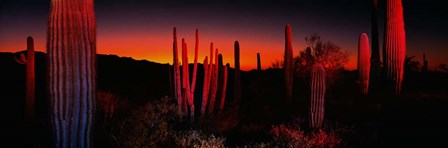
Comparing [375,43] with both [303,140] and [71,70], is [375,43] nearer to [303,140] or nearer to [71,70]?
[303,140]

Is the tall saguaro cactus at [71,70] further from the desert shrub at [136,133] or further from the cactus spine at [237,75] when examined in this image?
the cactus spine at [237,75]

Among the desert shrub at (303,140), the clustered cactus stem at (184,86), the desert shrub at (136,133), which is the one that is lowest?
the desert shrub at (303,140)

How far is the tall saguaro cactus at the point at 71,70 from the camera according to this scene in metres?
5.10

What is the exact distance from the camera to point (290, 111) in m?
17.9

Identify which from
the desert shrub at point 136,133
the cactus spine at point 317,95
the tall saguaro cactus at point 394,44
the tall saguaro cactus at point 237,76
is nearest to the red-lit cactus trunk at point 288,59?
the tall saguaro cactus at point 237,76

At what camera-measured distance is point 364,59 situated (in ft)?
58.1

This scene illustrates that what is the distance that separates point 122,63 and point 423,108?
47768 millimetres

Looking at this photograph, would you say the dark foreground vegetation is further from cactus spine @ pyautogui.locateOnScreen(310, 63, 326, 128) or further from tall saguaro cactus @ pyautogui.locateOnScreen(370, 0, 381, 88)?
tall saguaro cactus @ pyautogui.locateOnScreen(370, 0, 381, 88)

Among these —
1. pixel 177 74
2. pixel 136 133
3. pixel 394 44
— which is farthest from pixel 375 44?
pixel 136 133

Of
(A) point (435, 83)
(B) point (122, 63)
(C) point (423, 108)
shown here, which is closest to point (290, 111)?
(C) point (423, 108)

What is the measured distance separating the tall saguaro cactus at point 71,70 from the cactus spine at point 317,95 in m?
8.61

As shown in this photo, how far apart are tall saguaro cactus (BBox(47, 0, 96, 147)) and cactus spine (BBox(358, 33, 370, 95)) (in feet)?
46.7

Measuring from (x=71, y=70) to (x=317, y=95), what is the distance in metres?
9.08

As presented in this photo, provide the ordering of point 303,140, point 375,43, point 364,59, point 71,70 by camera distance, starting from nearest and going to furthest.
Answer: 1. point 71,70
2. point 303,140
3. point 375,43
4. point 364,59
